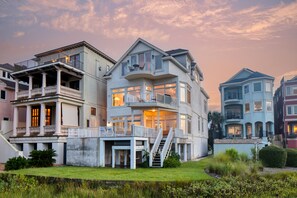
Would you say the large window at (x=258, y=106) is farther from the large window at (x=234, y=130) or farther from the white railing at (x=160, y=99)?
the white railing at (x=160, y=99)

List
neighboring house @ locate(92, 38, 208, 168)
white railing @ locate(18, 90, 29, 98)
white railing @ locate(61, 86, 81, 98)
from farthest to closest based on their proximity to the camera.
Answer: white railing @ locate(18, 90, 29, 98)
white railing @ locate(61, 86, 81, 98)
neighboring house @ locate(92, 38, 208, 168)

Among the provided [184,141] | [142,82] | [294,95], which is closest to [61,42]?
[142,82]

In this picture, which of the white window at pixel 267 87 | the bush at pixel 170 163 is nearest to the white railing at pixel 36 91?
the bush at pixel 170 163

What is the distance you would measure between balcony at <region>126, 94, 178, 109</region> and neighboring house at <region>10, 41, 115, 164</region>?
6.75m

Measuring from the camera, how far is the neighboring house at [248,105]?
1545 inches

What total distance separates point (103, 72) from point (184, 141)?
13777 millimetres

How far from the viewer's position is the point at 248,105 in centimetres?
4109

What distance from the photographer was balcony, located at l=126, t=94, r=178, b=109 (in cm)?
2470

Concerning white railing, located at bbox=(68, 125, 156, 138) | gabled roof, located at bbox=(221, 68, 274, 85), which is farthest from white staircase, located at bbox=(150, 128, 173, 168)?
gabled roof, located at bbox=(221, 68, 274, 85)

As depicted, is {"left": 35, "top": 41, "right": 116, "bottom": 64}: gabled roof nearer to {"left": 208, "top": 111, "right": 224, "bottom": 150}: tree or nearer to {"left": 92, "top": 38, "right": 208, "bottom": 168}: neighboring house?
{"left": 92, "top": 38, "right": 208, "bottom": 168}: neighboring house

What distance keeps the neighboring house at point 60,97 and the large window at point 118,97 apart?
10.0 ft

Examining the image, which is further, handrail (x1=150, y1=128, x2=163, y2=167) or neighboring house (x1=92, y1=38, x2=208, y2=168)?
neighboring house (x1=92, y1=38, x2=208, y2=168)

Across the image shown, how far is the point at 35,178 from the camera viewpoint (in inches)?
606

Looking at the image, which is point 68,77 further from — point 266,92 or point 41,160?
point 266,92
